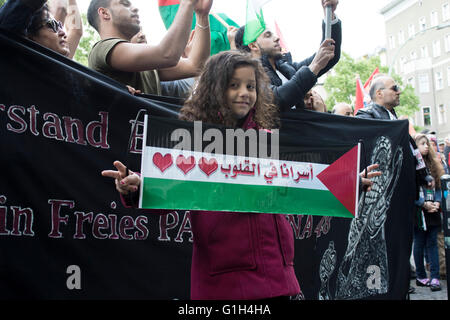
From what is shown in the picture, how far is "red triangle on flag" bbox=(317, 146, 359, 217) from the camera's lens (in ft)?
9.14

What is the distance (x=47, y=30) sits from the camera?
3160 mm

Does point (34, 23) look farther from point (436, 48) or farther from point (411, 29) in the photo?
point (411, 29)

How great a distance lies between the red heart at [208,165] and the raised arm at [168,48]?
866 millimetres

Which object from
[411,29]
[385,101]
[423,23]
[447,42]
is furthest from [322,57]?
[411,29]

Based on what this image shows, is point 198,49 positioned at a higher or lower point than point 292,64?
lower

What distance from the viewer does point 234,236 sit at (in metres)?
2.28

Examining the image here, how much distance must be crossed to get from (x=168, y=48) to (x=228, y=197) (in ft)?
3.60

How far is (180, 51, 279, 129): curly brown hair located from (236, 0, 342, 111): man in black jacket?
0.88 metres

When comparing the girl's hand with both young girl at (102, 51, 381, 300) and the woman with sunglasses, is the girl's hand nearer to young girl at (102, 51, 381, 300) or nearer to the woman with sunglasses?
young girl at (102, 51, 381, 300)

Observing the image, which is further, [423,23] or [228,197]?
[423,23]

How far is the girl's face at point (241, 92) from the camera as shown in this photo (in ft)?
8.27

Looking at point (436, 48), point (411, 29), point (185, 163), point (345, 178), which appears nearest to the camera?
point (185, 163)

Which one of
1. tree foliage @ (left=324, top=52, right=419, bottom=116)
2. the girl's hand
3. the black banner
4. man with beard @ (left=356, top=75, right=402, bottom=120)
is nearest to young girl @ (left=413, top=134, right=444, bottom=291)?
man with beard @ (left=356, top=75, right=402, bottom=120)
